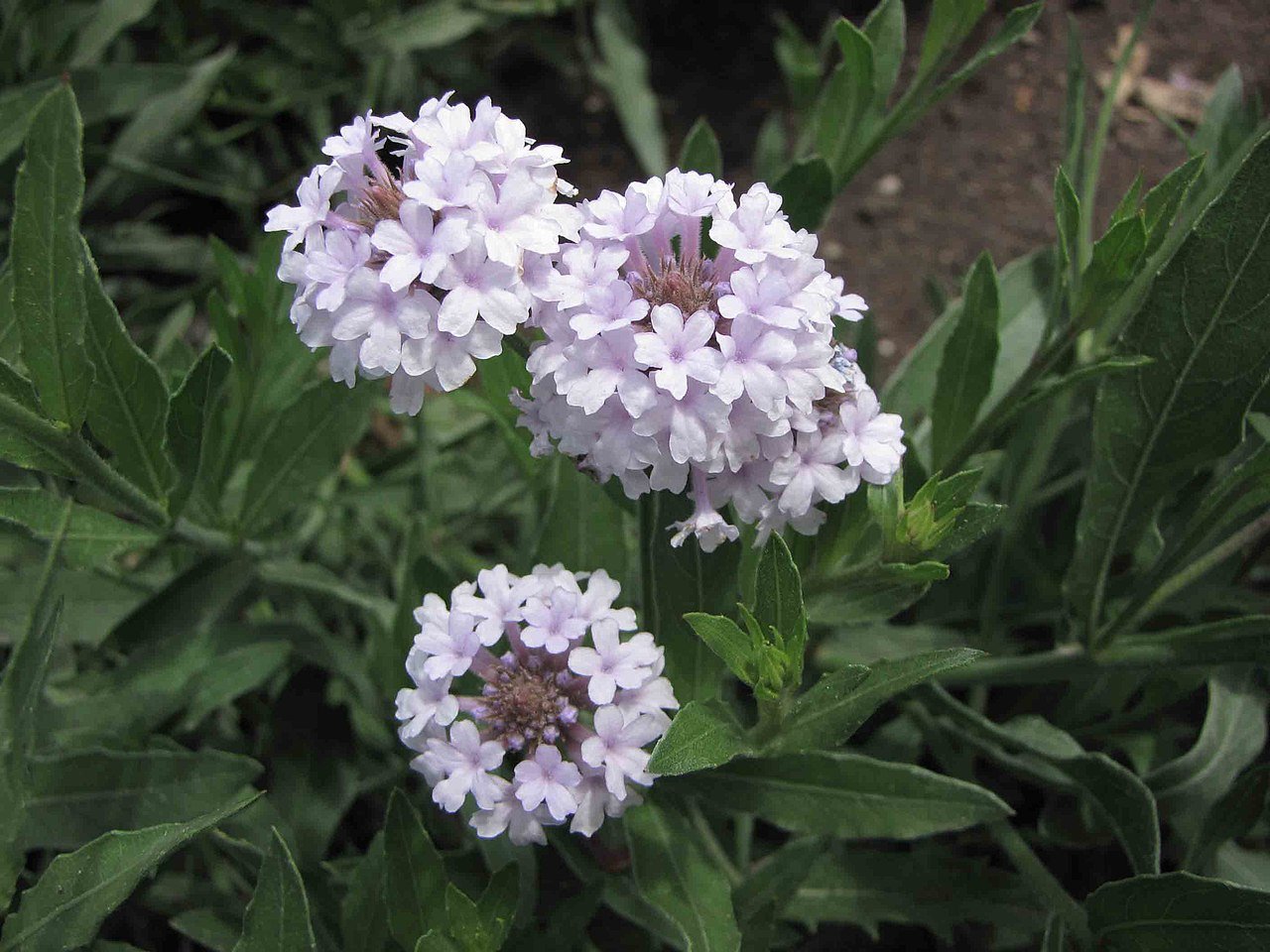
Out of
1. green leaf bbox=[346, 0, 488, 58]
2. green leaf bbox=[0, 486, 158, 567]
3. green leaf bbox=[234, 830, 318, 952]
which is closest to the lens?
green leaf bbox=[234, 830, 318, 952]

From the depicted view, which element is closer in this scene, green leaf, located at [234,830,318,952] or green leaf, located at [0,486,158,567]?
green leaf, located at [234,830,318,952]

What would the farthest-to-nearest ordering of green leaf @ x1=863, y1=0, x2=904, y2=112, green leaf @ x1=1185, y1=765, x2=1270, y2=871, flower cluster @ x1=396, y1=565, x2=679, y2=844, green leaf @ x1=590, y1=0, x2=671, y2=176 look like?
green leaf @ x1=590, y1=0, x2=671, y2=176
green leaf @ x1=863, y1=0, x2=904, y2=112
green leaf @ x1=1185, y1=765, x2=1270, y2=871
flower cluster @ x1=396, y1=565, x2=679, y2=844

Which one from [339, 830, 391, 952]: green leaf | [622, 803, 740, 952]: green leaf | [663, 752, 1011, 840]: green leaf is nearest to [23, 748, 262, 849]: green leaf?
[339, 830, 391, 952]: green leaf

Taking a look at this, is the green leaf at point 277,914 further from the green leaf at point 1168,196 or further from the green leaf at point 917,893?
the green leaf at point 1168,196

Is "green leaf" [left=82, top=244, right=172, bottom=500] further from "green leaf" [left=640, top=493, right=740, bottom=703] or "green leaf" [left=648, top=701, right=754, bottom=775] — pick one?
"green leaf" [left=648, top=701, right=754, bottom=775]

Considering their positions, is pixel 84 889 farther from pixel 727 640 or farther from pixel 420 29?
pixel 420 29

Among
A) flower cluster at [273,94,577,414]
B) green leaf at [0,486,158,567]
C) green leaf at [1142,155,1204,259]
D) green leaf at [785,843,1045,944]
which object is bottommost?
green leaf at [785,843,1045,944]
